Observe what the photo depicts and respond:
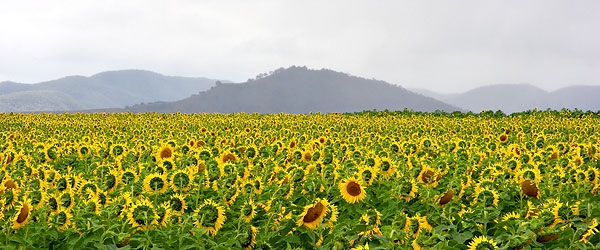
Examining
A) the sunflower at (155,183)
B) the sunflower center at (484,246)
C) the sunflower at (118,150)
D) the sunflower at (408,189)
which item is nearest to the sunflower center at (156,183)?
the sunflower at (155,183)

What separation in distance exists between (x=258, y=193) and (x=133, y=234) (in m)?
1.98

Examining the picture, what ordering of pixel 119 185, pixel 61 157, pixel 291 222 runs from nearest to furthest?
pixel 291 222 < pixel 119 185 < pixel 61 157

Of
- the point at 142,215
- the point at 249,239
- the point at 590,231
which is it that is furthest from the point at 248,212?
the point at 590,231

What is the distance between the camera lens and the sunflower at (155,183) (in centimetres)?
662

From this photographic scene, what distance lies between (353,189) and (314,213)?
1368 mm

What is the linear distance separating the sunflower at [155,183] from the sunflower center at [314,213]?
6.64 feet

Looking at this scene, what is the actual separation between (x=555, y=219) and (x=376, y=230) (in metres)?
1.57

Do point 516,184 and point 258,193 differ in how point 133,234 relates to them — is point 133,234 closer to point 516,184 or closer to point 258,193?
point 258,193

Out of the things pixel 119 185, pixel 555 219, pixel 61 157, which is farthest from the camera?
pixel 61 157

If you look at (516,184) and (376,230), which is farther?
(516,184)

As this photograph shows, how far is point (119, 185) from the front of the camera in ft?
25.2

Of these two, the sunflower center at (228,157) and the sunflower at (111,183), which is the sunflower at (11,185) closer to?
the sunflower at (111,183)

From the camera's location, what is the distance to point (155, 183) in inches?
260

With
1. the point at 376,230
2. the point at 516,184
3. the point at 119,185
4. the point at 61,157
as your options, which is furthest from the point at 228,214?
the point at 61,157
